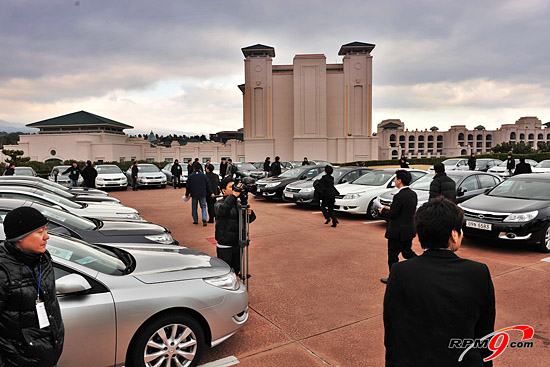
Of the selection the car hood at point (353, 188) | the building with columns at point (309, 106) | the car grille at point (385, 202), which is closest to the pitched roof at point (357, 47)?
the building with columns at point (309, 106)

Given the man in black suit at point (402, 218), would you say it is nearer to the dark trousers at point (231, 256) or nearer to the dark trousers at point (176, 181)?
the dark trousers at point (231, 256)

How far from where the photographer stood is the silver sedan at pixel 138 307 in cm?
286

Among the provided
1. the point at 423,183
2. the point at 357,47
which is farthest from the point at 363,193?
the point at 357,47

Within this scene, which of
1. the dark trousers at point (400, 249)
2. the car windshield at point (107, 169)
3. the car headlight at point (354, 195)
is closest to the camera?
the dark trousers at point (400, 249)

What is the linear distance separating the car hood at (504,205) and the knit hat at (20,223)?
306 inches

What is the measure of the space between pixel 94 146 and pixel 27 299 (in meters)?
52.5

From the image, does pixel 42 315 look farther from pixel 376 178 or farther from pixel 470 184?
pixel 376 178

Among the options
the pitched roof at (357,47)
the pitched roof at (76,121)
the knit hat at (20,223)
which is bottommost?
the knit hat at (20,223)

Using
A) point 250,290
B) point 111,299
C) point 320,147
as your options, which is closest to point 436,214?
point 111,299

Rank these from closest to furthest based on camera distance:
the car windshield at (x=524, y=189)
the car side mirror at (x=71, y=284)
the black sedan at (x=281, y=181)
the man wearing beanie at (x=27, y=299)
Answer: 1. the man wearing beanie at (x=27, y=299)
2. the car side mirror at (x=71, y=284)
3. the car windshield at (x=524, y=189)
4. the black sedan at (x=281, y=181)

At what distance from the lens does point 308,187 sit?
13.0 metres

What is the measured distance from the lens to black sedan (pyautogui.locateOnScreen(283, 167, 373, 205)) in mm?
12812

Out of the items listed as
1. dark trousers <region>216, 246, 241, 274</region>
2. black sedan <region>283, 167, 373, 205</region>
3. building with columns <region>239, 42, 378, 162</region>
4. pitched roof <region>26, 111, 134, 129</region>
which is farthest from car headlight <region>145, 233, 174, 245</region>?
pitched roof <region>26, 111, 134, 129</region>

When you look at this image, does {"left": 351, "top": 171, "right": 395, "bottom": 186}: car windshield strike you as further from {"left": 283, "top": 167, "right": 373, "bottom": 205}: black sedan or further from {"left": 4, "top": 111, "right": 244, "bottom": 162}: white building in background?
{"left": 4, "top": 111, "right": 244, "bottom": 162}: white building in background
